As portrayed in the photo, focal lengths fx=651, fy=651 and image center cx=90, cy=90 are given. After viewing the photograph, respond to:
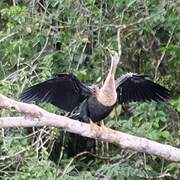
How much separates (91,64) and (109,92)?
1.06 metres

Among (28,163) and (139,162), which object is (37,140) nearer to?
(28,163)

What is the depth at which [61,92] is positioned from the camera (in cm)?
305

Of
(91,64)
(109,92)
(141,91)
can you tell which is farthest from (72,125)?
(91,64)

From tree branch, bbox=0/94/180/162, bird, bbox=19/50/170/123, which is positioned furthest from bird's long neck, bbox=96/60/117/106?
tree branch, bbox=0/94/180/162

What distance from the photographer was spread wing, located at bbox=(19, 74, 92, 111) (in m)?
2.96

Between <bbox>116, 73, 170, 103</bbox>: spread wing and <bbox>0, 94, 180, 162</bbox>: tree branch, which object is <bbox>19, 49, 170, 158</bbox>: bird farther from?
<bbox>0, 94, 180, 162</bbox>: tree branch

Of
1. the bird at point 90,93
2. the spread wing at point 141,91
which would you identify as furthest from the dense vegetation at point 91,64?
the bird at point 90,93

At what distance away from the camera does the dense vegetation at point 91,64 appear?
3.54m

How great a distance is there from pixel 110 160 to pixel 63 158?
1.38ft

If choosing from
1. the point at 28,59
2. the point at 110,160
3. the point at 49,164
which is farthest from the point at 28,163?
the point at 28,59

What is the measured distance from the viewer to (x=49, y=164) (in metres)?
3.54

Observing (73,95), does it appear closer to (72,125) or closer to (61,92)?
(61,92)

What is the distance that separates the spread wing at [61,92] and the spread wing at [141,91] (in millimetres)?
270

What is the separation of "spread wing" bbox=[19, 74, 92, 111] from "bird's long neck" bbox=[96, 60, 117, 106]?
0.09 meters
